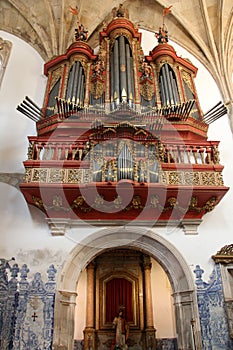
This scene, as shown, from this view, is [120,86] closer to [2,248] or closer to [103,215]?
[103,215]

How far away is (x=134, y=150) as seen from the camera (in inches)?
292

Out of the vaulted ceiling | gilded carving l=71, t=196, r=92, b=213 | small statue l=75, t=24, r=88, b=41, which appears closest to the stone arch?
gilded carving l=71, t=196, r=92, b=213

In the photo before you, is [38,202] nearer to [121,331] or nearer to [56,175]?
[56,175]

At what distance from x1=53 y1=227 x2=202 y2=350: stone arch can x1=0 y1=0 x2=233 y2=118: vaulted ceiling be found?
19.4 feet

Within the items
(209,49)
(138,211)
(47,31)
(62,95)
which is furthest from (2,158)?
(209,49)

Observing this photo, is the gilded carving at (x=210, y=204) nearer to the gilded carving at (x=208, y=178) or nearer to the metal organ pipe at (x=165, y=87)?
the gilded carving at (x=208, y=178)

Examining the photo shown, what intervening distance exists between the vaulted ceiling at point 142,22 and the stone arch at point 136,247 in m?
5.92

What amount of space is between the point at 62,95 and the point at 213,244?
5.19 metres

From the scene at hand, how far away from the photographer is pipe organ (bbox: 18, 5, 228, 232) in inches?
276

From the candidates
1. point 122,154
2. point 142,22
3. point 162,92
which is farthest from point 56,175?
point 142,22

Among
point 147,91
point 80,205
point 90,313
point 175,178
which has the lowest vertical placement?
point 90,313

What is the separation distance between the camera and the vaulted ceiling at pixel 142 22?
1099 cm

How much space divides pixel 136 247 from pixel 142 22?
8.50 metres

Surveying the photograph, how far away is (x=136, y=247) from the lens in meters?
7.58
